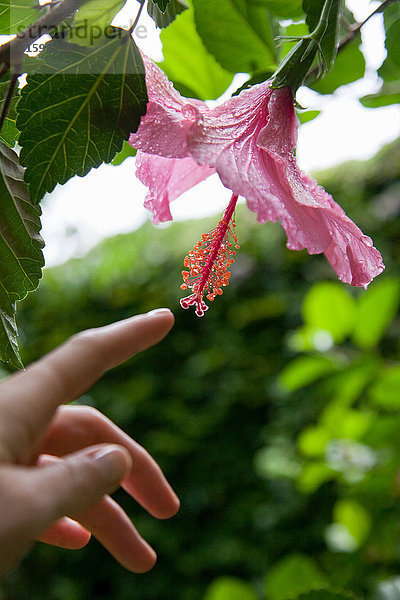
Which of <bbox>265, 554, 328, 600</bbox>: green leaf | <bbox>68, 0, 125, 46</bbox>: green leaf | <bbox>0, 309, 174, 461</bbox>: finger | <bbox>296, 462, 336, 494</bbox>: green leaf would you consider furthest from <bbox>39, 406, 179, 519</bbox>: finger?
<bbox>296, 462, 336, 494</bbox>: green leaf

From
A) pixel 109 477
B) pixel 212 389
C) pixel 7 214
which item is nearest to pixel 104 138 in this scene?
pixel 7 214

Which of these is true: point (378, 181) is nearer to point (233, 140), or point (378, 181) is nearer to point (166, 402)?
point (166, 402)

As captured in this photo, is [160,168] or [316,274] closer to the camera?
[160,168]

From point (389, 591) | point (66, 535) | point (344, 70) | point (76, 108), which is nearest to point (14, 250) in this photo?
point (76, 108)

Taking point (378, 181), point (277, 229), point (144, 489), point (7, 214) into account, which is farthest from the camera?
point (277, 229)

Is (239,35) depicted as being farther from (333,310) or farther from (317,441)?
(317,441)

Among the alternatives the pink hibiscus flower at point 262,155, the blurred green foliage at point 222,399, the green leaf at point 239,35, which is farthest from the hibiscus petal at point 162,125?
the blurred green foliage at point 222,399

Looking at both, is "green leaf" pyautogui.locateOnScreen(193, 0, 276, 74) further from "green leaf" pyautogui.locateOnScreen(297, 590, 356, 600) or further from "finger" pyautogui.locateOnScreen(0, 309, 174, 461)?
"green leaf" pyautogui.locateOnScreen(297, 590, 356, 600)

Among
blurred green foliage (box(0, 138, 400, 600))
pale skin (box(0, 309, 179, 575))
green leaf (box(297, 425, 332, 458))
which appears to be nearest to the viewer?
pale skin (box(0, 309, 179, 575))
